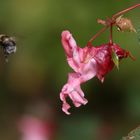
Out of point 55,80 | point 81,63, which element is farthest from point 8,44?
point 55,80

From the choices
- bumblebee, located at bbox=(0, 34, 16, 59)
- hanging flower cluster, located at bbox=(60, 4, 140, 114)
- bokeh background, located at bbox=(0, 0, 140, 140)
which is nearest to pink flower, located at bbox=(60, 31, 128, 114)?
hanging flower cluster, located at bbox=(60, 4, 140, 114)

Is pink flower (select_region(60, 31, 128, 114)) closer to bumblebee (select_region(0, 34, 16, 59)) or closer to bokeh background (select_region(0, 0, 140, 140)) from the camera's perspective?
bumblebee (select_region(0, 34, 16, 59))

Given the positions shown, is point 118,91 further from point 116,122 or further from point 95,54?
point 95,54

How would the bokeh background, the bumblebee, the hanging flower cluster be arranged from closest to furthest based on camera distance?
the hanging flower cluster, the bumblebee, the bokeh background

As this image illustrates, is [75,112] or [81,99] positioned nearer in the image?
[81,99]

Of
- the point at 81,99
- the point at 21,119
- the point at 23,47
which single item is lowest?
the point at 81,99

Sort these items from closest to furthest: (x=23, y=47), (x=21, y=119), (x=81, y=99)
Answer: (x=81, y=99) < (x=23, y=47) < (x=21, y=119)

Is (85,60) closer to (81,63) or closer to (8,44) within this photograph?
(81,63)

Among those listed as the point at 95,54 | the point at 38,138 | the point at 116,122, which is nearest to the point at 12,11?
the point at 38,138
